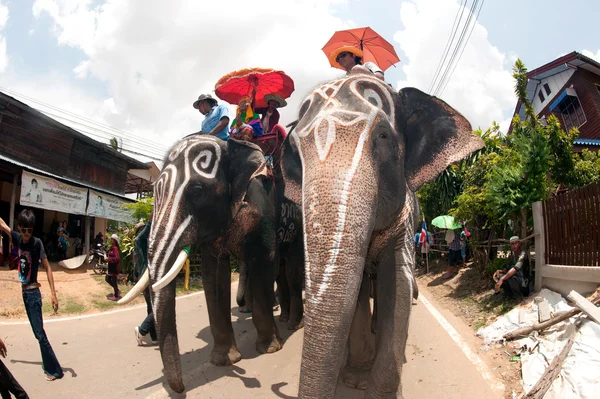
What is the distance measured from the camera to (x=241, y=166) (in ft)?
16.1

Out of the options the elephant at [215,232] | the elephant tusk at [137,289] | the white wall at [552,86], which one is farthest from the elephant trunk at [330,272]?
the white wall at [552,86]

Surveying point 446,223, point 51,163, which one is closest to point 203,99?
point 446,223

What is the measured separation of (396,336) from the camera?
306 cm

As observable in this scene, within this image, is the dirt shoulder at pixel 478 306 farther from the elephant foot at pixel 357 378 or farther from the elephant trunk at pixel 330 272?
the elephant trunk at pixel 330 272

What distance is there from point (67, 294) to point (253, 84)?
7.96 m

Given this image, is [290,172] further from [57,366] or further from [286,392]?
[57,366]

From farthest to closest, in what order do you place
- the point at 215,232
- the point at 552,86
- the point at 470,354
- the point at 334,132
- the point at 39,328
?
the point at 552,86, the point at 470,354, the point at 215,232, the point at 39,328, the point at 334,132

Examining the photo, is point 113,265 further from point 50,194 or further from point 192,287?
point 50,194

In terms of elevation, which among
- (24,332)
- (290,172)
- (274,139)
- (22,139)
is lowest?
(24,332)

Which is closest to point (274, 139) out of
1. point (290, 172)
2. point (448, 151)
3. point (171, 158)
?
point (171, 158)

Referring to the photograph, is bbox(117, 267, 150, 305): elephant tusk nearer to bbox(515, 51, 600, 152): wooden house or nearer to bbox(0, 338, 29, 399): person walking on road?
bbox(0, 338, 29, 399): person walking on road

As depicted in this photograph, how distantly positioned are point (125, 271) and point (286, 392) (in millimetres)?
11462

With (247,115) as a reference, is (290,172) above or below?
below

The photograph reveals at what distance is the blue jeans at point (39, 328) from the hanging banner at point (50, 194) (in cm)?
1054
